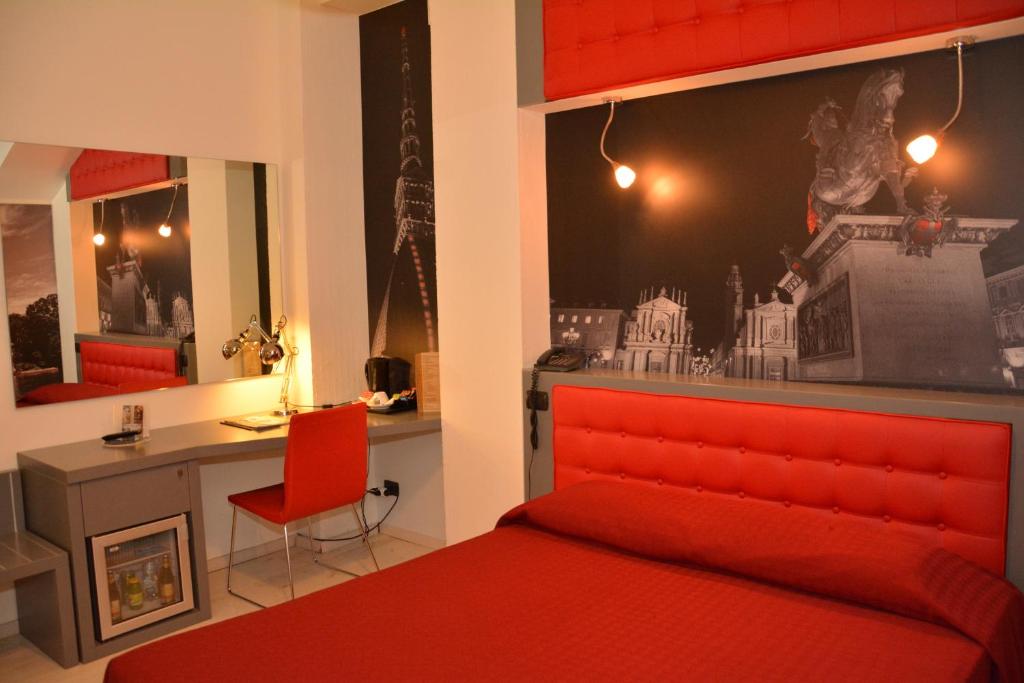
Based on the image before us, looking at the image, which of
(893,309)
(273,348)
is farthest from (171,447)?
(893,309)

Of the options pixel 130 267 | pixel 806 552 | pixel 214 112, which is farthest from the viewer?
pixel 214 112

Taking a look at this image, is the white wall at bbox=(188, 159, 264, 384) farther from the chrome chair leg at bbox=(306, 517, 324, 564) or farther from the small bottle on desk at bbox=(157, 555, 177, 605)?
the small bottle on desk at bbox=(157, 555, 177, 605)

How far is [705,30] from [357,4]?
2053mm

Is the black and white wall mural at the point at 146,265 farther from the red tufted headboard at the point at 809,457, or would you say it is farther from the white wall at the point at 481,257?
the red tufted headboard at the point at 809,457

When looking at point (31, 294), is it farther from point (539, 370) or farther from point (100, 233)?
point (539, 370)

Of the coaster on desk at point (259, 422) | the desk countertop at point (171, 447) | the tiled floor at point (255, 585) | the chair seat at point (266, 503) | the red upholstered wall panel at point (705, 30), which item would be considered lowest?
the tiled floor at point (255, 585)

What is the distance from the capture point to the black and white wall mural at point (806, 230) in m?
2.51

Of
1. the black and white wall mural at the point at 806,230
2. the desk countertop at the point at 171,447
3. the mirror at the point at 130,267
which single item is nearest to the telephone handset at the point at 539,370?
the black and white wall mural at the point at 806,230

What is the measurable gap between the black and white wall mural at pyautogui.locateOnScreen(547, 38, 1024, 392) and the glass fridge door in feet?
6.12

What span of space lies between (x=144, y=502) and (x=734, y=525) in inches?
91.9

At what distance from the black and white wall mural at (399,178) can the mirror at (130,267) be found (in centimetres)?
53

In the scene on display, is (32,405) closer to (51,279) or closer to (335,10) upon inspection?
(51,279)

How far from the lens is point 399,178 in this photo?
4.27m

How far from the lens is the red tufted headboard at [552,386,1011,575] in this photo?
2.36 m
